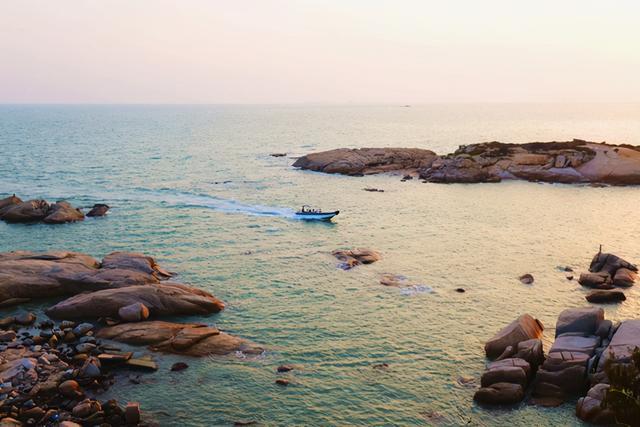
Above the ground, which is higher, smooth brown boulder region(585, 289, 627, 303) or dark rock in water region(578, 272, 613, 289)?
dark rock in water region(578, 272, 613, 289)

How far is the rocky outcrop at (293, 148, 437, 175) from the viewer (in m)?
111

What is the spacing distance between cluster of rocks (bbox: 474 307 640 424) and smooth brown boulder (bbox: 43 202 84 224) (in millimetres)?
55137

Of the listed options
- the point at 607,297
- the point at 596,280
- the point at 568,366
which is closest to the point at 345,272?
the point at 596,280

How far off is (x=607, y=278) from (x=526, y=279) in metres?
A: 6.56

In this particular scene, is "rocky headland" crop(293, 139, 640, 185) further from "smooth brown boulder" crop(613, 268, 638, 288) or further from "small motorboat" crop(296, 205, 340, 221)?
"smooth brown boulder" crop(613, 268, 638, 288)

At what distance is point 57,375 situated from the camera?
92.4 feet

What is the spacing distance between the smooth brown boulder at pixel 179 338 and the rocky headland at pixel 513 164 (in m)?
72.0

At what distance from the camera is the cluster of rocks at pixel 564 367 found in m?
27.1

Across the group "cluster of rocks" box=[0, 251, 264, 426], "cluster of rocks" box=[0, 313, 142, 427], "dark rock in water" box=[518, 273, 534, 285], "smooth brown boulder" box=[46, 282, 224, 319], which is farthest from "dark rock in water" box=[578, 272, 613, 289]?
"cluster of rocks" box=[0, 313, 142, 427]

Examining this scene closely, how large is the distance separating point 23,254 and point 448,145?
6221 inches

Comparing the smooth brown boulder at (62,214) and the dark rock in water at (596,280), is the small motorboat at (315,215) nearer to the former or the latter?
the smooth brown boulder at (62,214)

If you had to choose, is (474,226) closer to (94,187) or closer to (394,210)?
(394,210)

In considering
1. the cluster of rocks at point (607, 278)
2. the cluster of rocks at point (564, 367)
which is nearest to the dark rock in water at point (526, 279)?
the cluster of rocks at point (607, 278)

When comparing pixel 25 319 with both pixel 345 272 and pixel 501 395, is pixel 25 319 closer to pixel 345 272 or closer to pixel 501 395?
pixel 345 272
